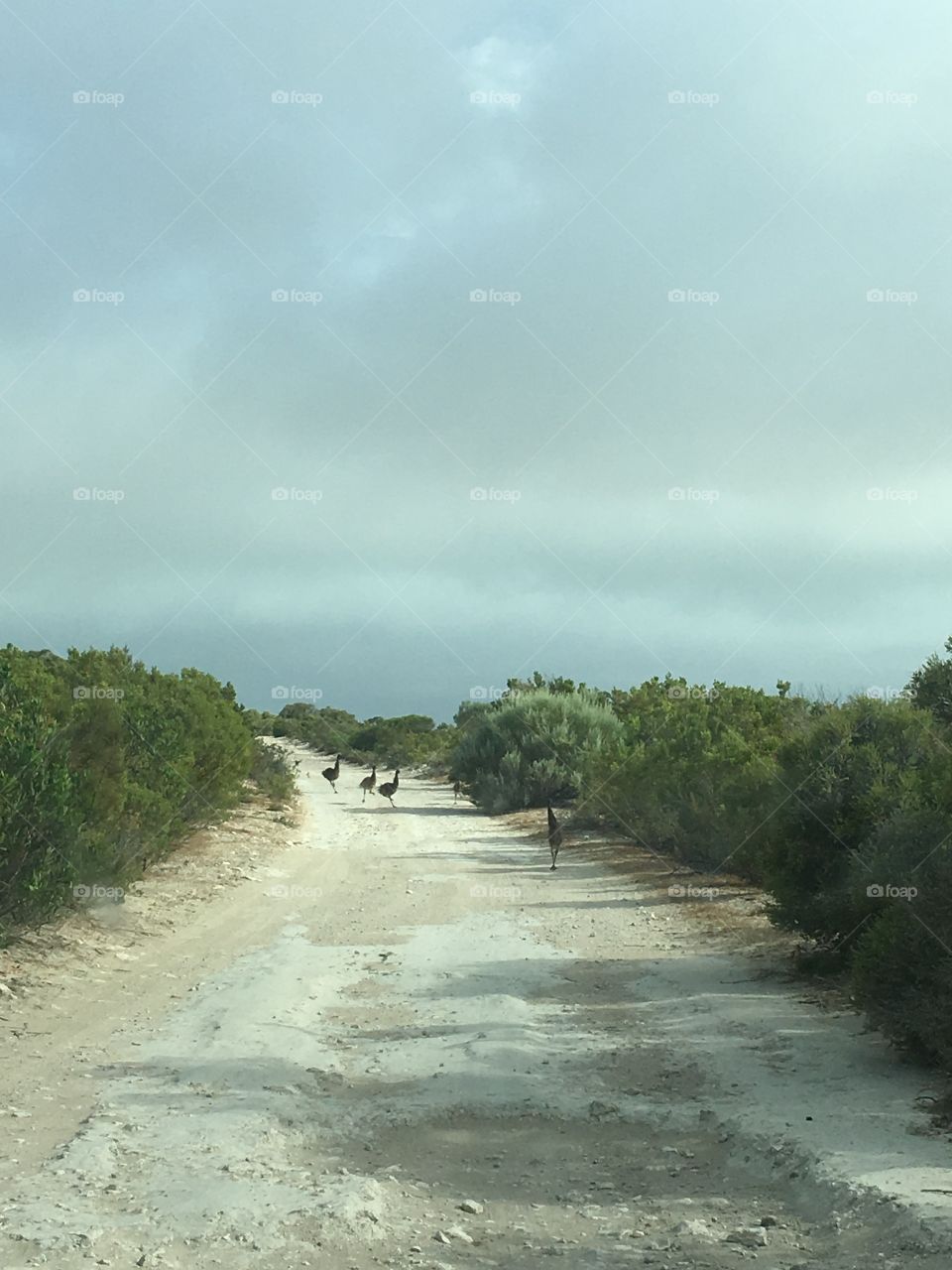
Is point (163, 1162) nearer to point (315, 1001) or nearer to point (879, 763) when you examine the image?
point (315, 1001)

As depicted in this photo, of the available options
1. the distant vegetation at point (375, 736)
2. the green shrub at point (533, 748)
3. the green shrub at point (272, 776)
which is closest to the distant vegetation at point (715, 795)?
the green shrub at point (533, 748)

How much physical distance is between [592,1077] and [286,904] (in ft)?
30.3

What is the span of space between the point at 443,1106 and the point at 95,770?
890cm

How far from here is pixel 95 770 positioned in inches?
590

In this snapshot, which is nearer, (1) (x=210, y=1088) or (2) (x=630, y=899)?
(1) (x=210, y=1088)

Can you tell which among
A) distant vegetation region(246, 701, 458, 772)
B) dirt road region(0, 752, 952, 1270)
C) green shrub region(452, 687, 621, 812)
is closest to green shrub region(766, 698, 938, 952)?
dirt road region(0, 752, 952, 1270)

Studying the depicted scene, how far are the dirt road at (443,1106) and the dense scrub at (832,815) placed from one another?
0.66 m

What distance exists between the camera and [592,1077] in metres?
8.12

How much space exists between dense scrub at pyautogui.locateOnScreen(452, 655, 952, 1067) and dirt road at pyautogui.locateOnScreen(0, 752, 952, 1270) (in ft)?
2.16

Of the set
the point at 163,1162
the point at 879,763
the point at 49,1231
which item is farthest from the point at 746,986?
the point at 49,1231

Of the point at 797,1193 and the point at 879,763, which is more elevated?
the point at 879,763

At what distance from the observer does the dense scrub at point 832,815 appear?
8180 millimetres

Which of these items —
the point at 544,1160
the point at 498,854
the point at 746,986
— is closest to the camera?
the point at 544,1160

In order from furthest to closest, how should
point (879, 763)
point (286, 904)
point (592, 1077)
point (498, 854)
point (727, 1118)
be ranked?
point (498, 854) → point (286, 904) → point (879, 763) → point (592, 1077) → point (727, 1118)
